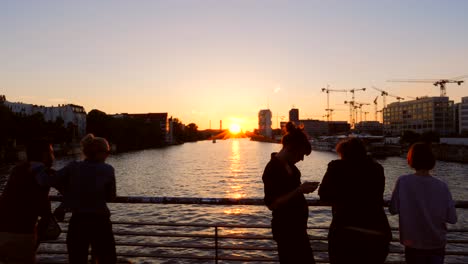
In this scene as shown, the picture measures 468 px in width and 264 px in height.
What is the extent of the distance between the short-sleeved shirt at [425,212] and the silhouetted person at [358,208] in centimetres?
40

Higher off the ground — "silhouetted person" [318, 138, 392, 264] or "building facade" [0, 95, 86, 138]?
"building facade" [0, 95, 86, 138]

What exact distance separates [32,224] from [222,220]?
24692 mm

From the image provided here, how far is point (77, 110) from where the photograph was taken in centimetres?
19050

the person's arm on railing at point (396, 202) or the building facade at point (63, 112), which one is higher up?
the building facade at point (63, 112)

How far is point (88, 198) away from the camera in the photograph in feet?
16.3

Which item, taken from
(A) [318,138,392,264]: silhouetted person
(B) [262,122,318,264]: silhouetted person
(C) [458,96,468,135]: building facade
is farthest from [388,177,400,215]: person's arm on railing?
(C) [458,96,468,135]: building facade

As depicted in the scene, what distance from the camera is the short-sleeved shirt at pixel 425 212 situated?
4.51m

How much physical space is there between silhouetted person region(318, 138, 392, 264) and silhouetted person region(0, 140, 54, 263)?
311cm

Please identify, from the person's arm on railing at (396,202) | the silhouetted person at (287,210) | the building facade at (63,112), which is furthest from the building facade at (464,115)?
the silhouetted person at (287,210)

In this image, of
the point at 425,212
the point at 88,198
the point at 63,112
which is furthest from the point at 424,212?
the point at 63,112

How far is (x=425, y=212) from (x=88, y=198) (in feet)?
11.8

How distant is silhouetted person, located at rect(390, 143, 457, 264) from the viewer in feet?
14.8

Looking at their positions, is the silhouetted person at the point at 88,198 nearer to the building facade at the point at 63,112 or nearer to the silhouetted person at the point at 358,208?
the silhouetted person at the point at 358,208

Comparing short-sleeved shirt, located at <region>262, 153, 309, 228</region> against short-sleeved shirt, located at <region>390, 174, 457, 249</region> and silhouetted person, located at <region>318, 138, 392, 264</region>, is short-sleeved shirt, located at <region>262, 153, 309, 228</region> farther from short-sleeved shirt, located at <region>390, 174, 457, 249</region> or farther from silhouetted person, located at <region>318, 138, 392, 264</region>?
short-sleeved shirt, located at <region>390, 174, 457, 249</region>
